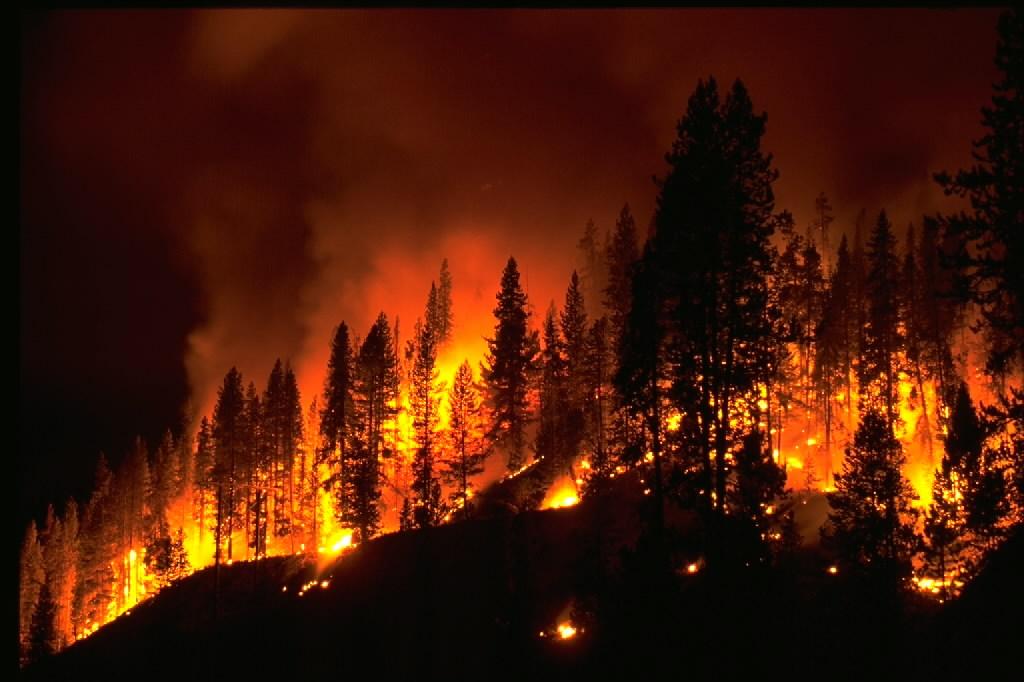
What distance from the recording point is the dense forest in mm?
18703

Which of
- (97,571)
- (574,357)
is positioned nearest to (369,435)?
(574,357)

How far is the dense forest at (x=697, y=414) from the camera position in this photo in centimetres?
1870

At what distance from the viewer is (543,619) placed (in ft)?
108

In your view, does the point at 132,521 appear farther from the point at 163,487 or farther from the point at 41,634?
the point at 41,634

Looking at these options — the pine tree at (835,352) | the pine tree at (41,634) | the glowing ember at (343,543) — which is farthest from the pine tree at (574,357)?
the pine tree at (41,634)

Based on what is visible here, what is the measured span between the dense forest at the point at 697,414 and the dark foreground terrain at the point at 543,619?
1520 mm

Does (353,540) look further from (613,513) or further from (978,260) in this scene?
(978,260)

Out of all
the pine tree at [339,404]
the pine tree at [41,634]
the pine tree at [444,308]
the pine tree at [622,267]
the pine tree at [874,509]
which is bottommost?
the pine tree at [41,634]

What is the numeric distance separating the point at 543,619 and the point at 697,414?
18.5 m

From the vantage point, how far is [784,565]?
28.2 metres

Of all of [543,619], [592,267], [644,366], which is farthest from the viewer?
[592,267]

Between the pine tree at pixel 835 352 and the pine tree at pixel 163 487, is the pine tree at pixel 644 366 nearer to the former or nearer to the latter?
the pine tree at pixel 835 352

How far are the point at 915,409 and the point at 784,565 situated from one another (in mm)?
40837

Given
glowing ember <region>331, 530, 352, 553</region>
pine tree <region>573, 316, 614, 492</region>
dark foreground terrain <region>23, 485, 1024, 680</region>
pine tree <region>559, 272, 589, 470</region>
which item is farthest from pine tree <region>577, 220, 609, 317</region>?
dark foreground terrain <region>23, 485, 1024, 680</region>
